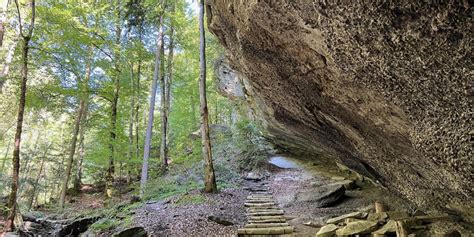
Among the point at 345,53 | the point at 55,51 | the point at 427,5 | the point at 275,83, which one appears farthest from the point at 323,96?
the point at 55,51

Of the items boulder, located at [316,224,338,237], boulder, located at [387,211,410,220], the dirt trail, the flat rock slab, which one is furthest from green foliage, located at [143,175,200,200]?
boulder, located at [387,211,410,220]

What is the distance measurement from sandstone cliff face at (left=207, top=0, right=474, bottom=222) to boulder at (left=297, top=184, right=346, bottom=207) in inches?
115

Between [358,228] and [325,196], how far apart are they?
3.52 metres

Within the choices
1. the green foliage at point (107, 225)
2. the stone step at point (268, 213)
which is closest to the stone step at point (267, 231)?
the stone step at point (268, 213)

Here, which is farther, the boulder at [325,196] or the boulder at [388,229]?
the boulder at [325,196]

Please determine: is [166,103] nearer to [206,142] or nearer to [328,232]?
[206,142]

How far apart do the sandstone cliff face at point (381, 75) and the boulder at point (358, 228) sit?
0.97m

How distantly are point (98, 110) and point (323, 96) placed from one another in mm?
13010

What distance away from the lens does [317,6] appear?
2.62 m

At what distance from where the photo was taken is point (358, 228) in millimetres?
5336

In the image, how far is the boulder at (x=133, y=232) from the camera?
639cm

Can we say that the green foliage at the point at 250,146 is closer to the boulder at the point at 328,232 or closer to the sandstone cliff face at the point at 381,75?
the sandstone cliff face at the point at 381,75

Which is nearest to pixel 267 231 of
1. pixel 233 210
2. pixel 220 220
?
pixel 220 220

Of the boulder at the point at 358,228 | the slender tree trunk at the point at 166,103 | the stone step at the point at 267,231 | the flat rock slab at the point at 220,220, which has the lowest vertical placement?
the stone step at the point at 267,231
